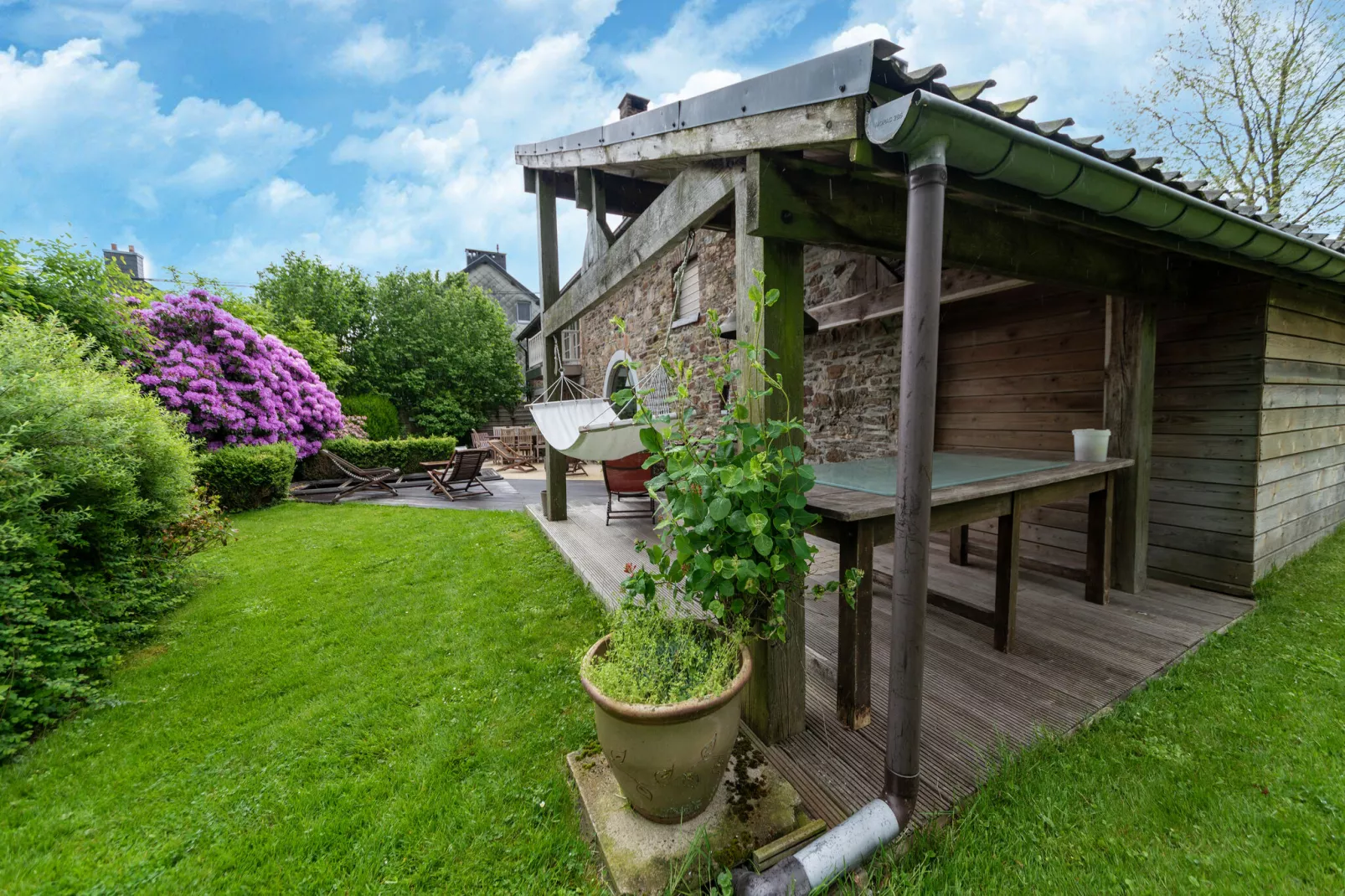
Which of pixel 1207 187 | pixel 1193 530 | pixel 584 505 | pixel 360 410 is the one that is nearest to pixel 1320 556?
pixel 1193 530

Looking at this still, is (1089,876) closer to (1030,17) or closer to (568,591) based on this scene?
(568,591)

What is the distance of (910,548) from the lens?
145cm

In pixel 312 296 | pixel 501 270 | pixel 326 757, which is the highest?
pixel 501 270

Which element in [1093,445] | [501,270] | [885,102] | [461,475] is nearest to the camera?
[885,102]

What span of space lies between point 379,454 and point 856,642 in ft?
35.3

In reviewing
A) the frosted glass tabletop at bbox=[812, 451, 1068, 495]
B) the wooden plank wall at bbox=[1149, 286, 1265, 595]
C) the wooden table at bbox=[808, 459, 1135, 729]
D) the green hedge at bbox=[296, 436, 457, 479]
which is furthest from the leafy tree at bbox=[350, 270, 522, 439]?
the wooden plank wall at bbox=[1149, 286, 1265, 595]

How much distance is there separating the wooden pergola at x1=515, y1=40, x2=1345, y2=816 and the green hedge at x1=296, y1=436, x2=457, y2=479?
9.27 m

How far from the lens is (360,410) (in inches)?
496

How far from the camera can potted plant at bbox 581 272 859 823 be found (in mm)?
1342

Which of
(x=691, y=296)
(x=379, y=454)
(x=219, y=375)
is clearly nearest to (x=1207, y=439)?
(x=691, y=296)

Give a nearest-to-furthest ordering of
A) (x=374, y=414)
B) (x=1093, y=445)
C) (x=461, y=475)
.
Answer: (x=1093, y=445) < (x=461, y=475) < (x=374, y=414)

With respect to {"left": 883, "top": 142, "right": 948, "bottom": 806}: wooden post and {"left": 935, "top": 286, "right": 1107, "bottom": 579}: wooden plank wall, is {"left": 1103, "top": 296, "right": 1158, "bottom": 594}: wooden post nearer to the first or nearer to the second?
{"left": 935, "top": 286, "right": 1107, "bottom": 579}: wooden plank wall

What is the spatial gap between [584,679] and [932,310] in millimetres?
1427

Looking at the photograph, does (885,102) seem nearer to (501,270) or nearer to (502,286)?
(502,286)
